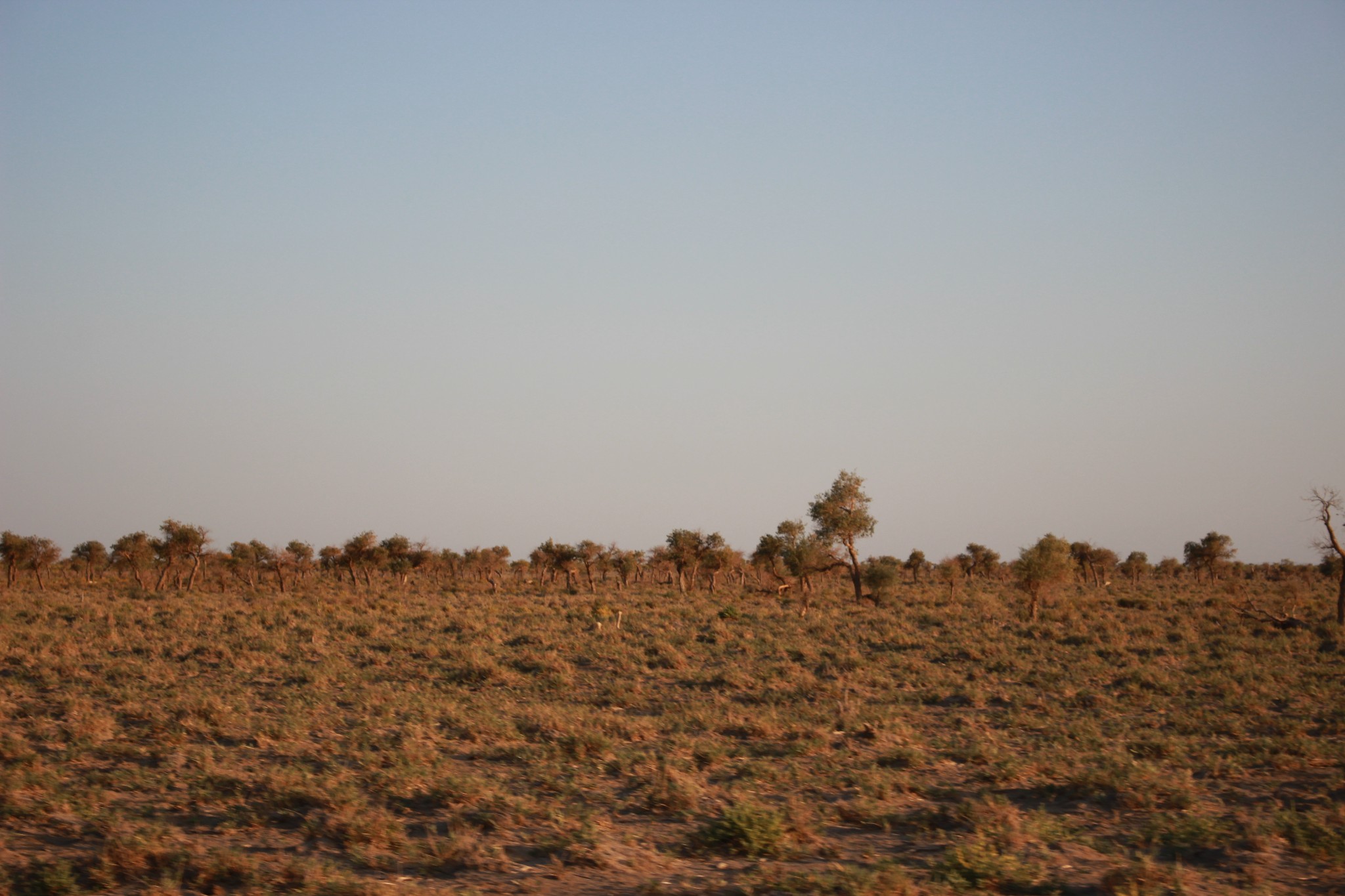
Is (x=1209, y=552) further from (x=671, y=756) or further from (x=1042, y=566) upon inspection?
(x=671, y=756)

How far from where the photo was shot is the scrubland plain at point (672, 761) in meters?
8.43

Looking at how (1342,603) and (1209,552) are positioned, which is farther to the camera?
(1209,552)

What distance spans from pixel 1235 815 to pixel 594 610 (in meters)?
27.9

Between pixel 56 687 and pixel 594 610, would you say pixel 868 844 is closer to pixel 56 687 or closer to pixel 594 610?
pixel 56 687

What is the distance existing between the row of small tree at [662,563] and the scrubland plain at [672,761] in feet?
47.0

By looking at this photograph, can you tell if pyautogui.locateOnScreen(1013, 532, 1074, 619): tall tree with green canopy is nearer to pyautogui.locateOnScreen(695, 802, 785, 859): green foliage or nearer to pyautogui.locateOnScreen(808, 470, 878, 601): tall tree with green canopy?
pyautogui.locateOnScreen(808, 470, 878, 601): tall tree with green canopy

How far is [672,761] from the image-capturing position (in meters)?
12.6

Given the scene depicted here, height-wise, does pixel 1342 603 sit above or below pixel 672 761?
above

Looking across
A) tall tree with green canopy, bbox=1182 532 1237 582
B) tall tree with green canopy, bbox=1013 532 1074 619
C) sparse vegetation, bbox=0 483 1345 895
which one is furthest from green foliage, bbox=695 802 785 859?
tall tree with green canopy, bbox=1182 532 1237 582

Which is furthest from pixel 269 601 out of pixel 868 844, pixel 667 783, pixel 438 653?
pixel 868 844

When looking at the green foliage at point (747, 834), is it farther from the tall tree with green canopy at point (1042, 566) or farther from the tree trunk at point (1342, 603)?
the tall tree with green canopy at point (1042, 566)

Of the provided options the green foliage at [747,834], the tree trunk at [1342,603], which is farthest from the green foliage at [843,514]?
the green foliage at [747,834]

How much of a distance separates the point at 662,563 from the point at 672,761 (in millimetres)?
62310

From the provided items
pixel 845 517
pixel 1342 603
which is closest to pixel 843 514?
pixel 845 517
